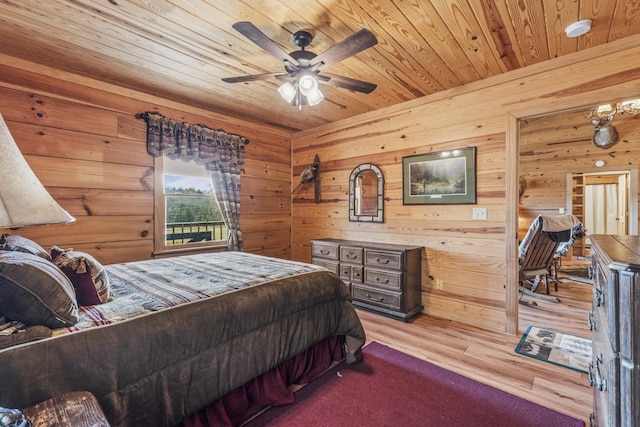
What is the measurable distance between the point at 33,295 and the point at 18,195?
0.66 metres

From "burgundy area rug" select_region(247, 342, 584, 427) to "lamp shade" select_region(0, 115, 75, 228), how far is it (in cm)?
150

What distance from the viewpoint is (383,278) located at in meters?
3.18

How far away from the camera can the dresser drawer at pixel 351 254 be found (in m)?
3.38

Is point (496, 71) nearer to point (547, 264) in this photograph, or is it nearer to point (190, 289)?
point (547, 264)

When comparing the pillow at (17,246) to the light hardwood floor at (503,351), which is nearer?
the pillow at (17,246)

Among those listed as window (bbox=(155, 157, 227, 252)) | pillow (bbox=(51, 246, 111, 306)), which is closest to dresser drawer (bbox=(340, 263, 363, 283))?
window (bbox=(155, 157, 227, 252))

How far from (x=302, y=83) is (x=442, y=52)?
1.23m

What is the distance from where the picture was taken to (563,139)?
6.20m

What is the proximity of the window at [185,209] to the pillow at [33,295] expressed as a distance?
2126mm

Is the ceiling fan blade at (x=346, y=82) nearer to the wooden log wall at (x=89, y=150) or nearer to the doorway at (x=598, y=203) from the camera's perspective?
the wooden log wall at (x=89, y=150)

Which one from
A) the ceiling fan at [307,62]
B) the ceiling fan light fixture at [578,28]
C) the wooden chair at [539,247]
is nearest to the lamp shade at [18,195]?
the ceiling fan at [307,62]

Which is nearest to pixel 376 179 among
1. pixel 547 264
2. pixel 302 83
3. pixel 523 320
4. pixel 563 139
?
pixel 302 83

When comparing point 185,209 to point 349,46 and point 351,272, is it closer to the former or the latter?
point 351,272

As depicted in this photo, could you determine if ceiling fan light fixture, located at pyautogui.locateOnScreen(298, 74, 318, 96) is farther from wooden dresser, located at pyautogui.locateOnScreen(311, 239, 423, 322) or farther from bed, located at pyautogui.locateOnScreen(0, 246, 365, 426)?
wooden dresser, located at pyautogui.locateOnScreen(311, 239, 423, 322)
